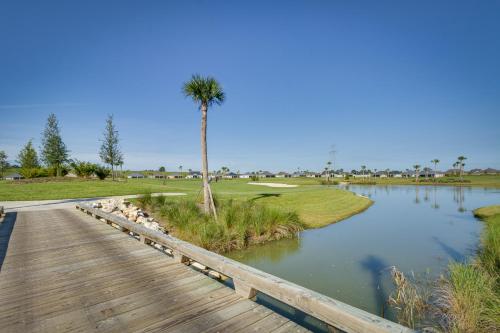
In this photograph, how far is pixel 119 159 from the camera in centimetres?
4947

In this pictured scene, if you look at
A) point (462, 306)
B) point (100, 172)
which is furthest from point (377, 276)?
point (100, 172)

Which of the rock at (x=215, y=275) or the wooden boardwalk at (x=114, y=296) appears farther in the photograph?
the rock at (x=215, y=275)

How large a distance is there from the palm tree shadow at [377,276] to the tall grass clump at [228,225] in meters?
4.47

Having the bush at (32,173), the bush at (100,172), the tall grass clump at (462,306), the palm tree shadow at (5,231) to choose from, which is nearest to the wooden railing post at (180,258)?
the palm tree shadow at (5,231)

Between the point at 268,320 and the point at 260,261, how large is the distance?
6920 mm

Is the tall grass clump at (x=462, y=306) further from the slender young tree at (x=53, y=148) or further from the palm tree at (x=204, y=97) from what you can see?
the slender young tree at (x=53, y=148)

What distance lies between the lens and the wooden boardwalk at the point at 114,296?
3.15m

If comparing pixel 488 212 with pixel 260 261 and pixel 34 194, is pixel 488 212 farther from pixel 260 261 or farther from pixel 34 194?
pixel 34 194

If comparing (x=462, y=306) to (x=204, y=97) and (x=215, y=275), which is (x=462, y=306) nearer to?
(x=215, y=275)

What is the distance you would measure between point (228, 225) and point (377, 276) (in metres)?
6.48

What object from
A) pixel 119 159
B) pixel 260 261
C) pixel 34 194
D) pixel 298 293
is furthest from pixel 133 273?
pixel 119 159

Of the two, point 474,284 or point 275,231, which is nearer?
point 474,284

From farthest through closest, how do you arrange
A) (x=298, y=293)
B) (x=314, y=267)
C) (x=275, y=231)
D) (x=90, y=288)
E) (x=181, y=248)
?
(x=275, y=231) < (x=314, y=267) < (x=181, y=248) < (x=90, y=288) < (x=298, y=293)

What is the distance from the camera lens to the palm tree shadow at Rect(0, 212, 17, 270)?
6.64 m
